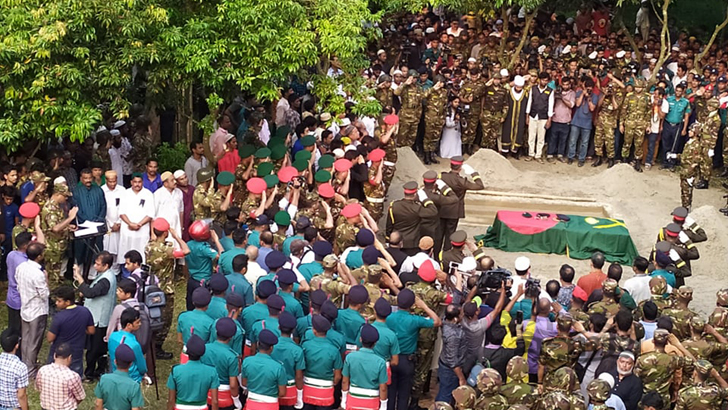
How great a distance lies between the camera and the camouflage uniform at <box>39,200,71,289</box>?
12539mm

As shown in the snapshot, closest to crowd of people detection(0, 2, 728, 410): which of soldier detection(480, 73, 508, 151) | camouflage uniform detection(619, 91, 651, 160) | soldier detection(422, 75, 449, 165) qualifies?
soldier detection(422, 75, 449, 165)

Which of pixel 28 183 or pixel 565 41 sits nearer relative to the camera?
pixel 28 183

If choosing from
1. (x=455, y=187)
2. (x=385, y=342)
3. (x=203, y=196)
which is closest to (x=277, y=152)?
(x=203, y=196)

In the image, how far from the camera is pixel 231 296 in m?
10.2

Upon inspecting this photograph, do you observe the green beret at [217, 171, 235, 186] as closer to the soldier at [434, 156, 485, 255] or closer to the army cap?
the army cap

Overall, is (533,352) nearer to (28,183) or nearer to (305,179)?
(305,179)

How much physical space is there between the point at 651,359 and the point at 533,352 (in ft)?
4.08

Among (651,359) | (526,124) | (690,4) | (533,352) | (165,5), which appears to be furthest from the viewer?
(690,4)

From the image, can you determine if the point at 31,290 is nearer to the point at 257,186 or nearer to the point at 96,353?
the point at 96,353

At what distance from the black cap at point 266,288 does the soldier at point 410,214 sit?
13.3ft

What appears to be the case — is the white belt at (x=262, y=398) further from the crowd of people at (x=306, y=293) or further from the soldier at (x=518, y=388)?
the soldier at (x=518, y=388)

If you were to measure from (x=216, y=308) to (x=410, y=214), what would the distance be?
432cm

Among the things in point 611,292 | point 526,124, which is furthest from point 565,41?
point 611,292

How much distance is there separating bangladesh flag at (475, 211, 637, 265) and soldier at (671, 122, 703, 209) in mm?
1811
